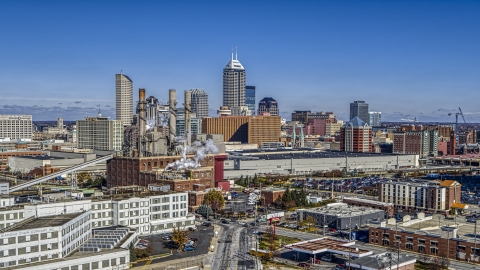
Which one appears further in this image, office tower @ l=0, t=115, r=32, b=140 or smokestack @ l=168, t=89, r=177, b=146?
office tower @ l=0, t=115, r=32, b=140

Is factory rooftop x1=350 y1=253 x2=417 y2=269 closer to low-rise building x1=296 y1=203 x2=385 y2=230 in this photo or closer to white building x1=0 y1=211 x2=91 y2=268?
low-rise building x1=296 y1=203 x2=385 y2=230

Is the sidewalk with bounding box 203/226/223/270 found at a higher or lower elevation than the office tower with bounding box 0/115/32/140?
lower

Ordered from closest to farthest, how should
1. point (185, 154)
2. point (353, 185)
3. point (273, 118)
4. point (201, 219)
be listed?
point (201, 219) → point (185, 154) → point (353, 185) → point (273, 118)

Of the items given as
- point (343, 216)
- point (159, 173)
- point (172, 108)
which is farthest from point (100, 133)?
point (343, 216)

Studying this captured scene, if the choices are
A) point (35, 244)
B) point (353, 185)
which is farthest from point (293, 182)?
point (35, 244)

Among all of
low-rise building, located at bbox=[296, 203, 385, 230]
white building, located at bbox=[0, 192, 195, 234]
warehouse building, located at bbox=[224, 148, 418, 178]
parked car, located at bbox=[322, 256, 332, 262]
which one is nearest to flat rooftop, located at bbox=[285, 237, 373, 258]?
parked car, located at bbox=[322, 256, 332, 262]

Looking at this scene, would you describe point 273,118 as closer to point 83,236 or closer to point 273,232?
point 273,232
